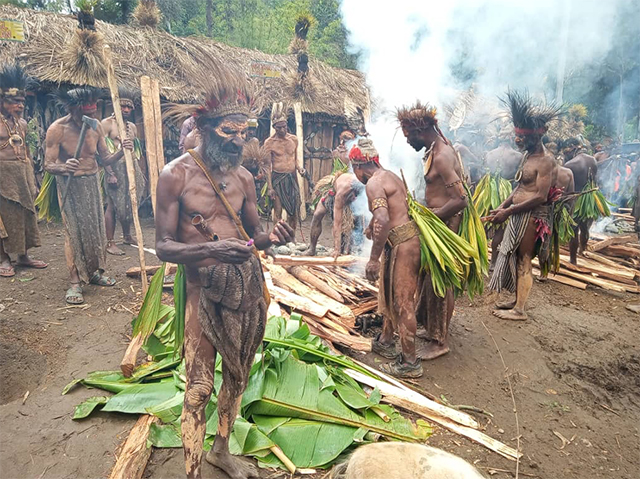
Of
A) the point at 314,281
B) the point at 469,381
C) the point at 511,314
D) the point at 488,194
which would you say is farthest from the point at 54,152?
the point at 488,194

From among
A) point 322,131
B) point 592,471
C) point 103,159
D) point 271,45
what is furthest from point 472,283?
point 271,45

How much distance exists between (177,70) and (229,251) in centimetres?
895

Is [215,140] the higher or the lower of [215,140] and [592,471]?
the higher

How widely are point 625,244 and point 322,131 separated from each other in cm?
811

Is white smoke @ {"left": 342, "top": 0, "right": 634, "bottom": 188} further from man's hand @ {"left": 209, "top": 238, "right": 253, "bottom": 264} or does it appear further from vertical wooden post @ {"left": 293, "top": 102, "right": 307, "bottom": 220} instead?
man's hand @ {"left": 209, "top": 238, "right": 253, "bottom": 264}

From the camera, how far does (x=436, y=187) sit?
4246mm

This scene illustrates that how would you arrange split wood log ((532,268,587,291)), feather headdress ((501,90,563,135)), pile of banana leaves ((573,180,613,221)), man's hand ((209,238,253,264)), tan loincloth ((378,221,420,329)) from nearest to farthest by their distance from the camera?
man's hand ((209,238,253,264)) → tan loincloth ((378,221,420,329)) → feather headdress ((501,90,563,135)) → split wood log ((532,268,587,291)) → pile of banana leaves ((573,180,613,221))

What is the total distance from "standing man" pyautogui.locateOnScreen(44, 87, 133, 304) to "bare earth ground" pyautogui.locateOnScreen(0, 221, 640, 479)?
42 cm

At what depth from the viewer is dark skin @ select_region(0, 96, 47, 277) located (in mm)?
5195

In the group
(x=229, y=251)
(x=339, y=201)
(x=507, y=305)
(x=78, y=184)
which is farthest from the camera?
(x=339, y=201)

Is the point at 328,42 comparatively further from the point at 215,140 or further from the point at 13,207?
the point at 215,140

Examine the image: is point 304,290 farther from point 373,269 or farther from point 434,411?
point 434,411

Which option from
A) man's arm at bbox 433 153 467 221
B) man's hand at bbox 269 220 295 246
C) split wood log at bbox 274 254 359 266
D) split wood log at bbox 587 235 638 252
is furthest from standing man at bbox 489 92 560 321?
split wood log at bbox 587 235 638 252

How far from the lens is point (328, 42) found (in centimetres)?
2219
